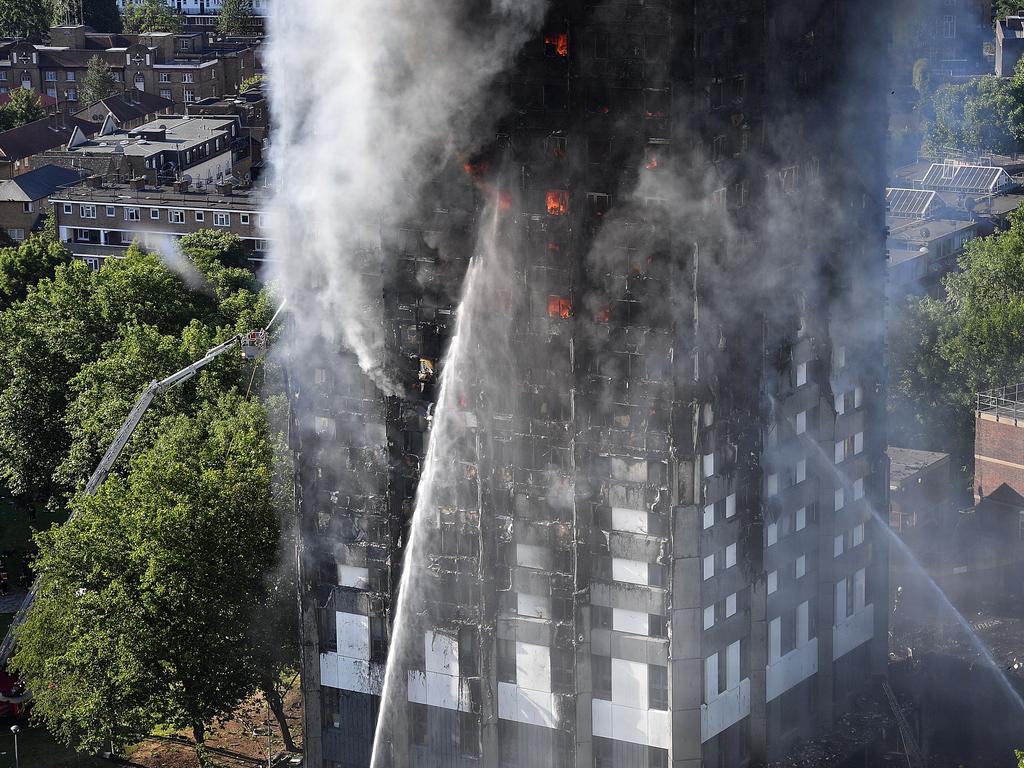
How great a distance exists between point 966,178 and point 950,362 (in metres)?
57.5

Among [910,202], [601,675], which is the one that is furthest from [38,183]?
[601,675]

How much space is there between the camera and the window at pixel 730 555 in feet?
211

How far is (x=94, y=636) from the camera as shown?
7006cm

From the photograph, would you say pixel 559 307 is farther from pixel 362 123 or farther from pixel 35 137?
pixel 35 137

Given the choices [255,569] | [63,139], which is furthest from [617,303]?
[63,139]

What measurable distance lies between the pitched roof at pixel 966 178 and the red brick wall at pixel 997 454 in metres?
61.6

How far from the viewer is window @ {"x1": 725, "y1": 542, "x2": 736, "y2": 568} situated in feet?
211

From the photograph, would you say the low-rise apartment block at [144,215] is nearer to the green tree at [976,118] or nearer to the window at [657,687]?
the green tree at [976,118]

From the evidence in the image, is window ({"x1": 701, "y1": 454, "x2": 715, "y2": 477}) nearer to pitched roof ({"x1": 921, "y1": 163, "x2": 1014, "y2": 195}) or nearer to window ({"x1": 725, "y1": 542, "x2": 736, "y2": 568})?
window ({"x1": 725, "y1": 542, "x2": 736, "y2": 568})

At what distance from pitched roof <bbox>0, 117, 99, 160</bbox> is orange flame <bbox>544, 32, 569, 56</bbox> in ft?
430

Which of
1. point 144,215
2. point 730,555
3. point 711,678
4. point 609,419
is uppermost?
point 609,419

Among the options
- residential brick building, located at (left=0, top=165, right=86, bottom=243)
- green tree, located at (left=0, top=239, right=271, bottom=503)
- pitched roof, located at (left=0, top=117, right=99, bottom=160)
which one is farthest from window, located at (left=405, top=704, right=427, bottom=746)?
pitched roof, located at (left=0, top=117, right=99, bottom=160)

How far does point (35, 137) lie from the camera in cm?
18750

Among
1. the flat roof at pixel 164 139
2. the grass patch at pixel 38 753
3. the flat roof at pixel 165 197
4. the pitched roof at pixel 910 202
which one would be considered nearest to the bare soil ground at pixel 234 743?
the grass patch at pixel 38 753
